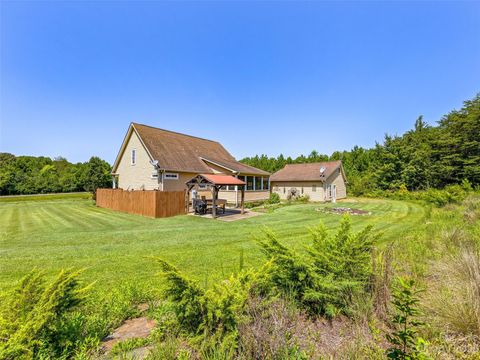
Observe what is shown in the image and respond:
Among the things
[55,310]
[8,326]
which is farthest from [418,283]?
[8,326]

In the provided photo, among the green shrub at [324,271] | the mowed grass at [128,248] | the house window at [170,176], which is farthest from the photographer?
the house window at [170,176]

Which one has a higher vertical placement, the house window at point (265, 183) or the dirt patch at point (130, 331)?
the house window at point (265, 183)

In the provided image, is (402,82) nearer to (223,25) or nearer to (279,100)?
(279,100)

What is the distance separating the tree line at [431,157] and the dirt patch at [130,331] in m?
37.0

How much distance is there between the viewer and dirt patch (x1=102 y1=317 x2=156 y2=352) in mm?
2727

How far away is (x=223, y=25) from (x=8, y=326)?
44.9 ft

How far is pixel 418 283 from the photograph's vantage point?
12.2 ft

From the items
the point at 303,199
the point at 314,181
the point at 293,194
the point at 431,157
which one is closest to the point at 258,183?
the point at 303,199

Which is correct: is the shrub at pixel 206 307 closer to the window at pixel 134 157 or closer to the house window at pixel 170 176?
the house window at pixel 170 176

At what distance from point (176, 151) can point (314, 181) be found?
1657 centimetres

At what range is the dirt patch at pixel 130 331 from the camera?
2.73 meters

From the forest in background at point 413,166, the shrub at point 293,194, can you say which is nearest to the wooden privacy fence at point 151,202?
the forest in background at point 413,166

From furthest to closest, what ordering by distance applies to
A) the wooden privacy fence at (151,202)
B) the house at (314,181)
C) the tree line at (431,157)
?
1. the tree line at (431,157)
2. the house at (314,181)
3. the wooden privacy fence at (151,202)

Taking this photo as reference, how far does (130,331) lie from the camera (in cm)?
300
